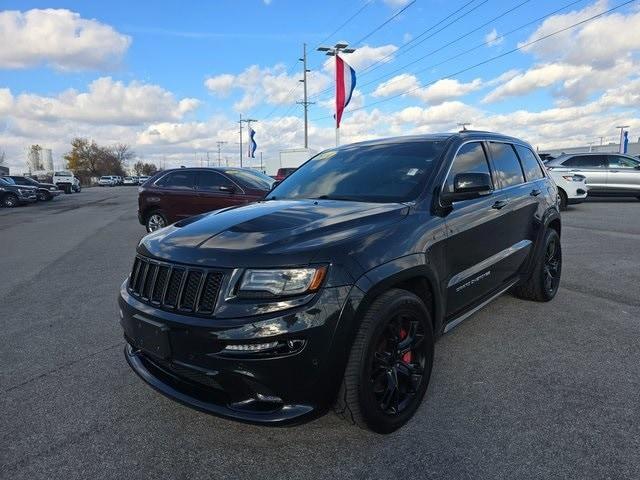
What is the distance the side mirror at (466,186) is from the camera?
3459mm

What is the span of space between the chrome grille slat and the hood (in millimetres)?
58

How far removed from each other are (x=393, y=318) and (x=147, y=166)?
Answer: 14826 centimetres

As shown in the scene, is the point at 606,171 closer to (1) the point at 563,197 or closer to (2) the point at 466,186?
(1) the point at 563,197

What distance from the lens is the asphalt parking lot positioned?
262cm

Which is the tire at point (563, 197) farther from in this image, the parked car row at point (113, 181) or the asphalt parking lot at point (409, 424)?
the parked car row at point (113, 181)

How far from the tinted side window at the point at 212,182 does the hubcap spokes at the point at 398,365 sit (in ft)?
28.5

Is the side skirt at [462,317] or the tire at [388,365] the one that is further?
the side skirt at [462,317]

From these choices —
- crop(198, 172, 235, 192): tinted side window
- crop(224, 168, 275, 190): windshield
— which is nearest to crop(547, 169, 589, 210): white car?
crop(224, 168, 275, 190): windshield

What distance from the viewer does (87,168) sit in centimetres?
11062

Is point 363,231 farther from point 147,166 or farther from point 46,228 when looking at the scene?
point 147,166

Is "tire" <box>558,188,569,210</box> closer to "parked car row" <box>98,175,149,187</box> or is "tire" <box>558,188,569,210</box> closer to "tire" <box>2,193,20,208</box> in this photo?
"tire" <box>2,193,20,208</box>

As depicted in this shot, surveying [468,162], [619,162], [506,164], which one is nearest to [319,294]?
[468,162]

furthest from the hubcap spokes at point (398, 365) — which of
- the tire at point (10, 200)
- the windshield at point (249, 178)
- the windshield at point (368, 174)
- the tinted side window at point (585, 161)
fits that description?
the tire at point (10, 200)

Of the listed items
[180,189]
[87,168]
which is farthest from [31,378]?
[87,168]
